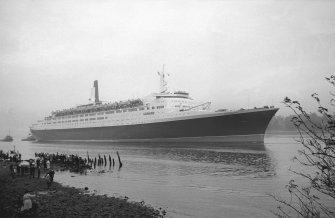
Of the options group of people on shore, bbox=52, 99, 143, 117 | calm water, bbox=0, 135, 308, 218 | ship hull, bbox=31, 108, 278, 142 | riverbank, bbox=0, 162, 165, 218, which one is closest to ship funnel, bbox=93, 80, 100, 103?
group of people on shore, bbox=52, 99, 143, 117

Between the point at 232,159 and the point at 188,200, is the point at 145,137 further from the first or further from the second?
the point at 188,200

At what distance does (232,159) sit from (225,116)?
14219 millimetres

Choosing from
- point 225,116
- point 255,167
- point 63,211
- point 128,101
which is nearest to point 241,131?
point 225,116

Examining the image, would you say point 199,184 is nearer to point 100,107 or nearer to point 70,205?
point 70,205

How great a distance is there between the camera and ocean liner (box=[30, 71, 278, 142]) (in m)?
42.9

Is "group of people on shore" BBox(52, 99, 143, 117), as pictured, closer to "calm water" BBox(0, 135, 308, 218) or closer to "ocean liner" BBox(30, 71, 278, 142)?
"ocean liner" BBox(30, 71, 278, 142)

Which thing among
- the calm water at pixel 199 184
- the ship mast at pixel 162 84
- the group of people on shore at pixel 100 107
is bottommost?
the calm water at pixel 199 184

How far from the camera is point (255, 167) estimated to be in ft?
78.8

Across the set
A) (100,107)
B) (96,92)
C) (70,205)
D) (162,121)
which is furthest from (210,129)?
(96,92)

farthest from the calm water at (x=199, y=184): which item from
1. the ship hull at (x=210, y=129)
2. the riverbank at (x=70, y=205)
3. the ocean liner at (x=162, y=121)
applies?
the ocean liner at (x=162, y=121)

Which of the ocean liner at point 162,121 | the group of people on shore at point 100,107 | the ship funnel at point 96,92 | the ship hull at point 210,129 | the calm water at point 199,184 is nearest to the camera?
the calm water at point 199,184

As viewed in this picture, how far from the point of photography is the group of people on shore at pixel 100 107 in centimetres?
5716

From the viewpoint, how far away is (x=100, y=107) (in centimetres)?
6519

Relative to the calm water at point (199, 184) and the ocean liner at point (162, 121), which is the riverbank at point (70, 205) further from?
the ocean liner at point (162, 121)
